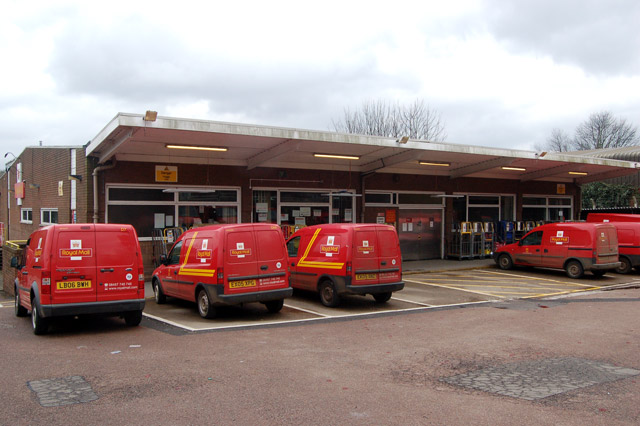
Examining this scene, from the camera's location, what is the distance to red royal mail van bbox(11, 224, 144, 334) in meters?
8.77

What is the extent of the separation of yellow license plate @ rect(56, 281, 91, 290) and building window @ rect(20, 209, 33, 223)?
648 inches

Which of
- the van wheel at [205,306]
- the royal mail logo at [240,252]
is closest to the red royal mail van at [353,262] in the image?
the royal mail logo at [240,252]

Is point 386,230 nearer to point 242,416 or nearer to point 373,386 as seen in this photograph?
point 373,386

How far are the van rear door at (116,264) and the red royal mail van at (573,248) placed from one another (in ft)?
43.6

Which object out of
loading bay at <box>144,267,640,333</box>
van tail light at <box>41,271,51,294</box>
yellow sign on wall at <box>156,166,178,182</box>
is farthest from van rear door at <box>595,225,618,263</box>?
van tail light at <box>41,271,51,294</box>

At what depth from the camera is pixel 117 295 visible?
9.19 m

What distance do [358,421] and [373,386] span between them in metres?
1.09

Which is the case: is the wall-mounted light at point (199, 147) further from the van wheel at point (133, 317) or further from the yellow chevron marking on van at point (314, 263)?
the van wheel at point (133, 317)

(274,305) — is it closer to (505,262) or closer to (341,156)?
(341,156)

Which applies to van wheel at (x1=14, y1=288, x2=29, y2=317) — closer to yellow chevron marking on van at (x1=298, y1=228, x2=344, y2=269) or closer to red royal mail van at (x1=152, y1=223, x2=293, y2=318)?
red royal mail van at (x1=152, y1=223, x2=293, y2=318)

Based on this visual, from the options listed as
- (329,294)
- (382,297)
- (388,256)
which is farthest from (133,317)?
(382,297)

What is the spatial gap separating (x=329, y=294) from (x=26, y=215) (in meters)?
18.8

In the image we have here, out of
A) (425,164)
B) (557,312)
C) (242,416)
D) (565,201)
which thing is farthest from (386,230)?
(565,201)

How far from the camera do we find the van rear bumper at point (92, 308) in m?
8.64
